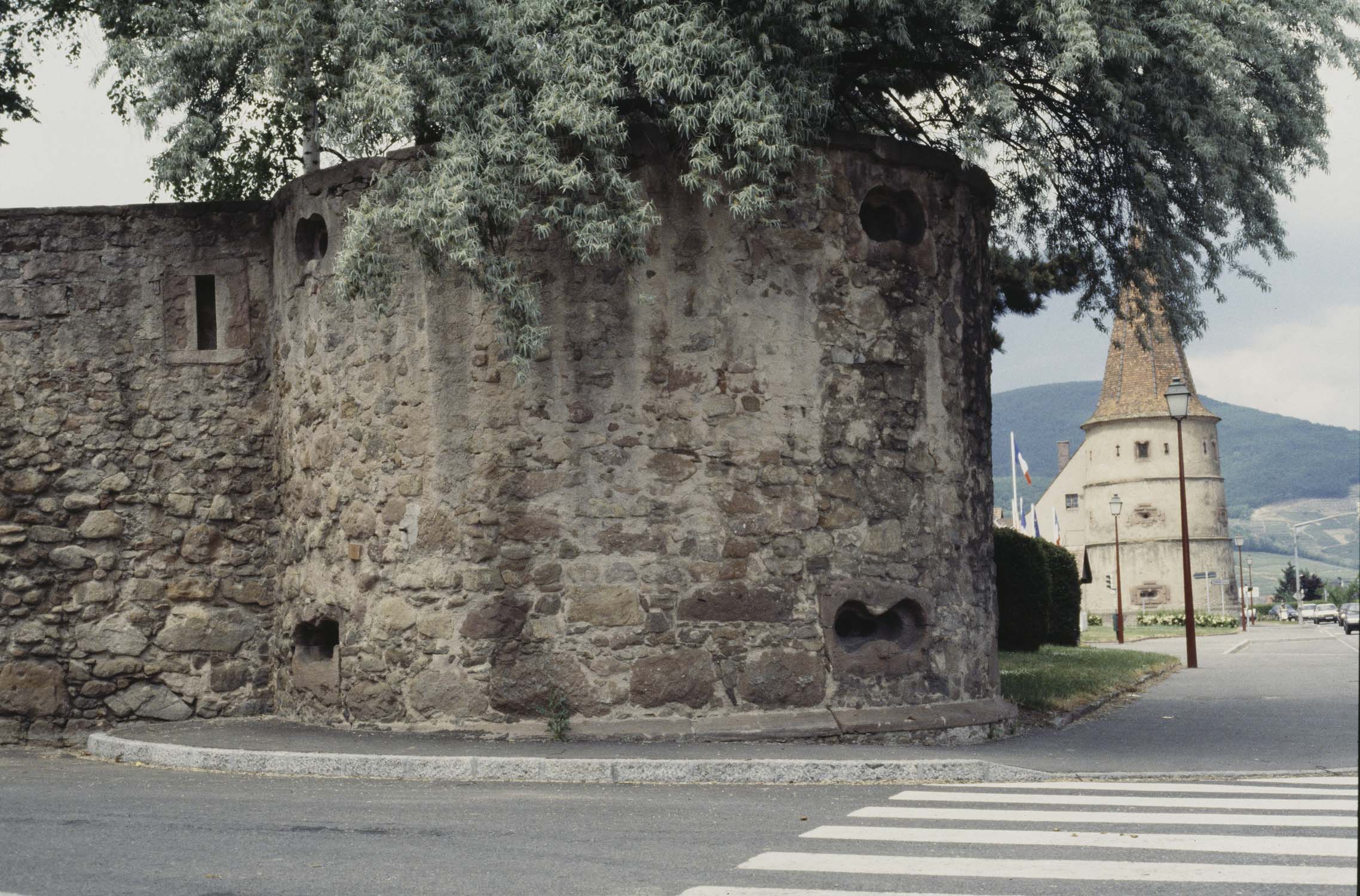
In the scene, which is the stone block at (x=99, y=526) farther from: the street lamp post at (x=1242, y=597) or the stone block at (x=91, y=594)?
the street lamp post at (x=1242, y=597)

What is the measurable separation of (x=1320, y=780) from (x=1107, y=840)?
3.60 m

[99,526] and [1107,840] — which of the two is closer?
[1107,840]

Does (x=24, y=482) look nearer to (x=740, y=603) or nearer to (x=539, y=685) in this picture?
(x=539, y=685)

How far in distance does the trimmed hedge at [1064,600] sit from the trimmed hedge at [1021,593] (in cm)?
350

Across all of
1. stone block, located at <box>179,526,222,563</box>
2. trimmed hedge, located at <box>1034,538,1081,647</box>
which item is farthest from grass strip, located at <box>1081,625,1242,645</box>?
stone block, located at <box>179,526,222,563</box>

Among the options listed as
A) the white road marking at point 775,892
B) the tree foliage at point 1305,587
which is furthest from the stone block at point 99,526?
the tree foliage at point 1305,587

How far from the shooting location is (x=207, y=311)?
44.9ft

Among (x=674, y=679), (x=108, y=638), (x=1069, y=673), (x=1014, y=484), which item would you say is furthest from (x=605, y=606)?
(x=1014, y=484)

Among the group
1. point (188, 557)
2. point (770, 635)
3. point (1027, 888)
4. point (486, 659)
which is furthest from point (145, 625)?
point (1027, 888)

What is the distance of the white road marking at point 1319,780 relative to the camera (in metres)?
9.77

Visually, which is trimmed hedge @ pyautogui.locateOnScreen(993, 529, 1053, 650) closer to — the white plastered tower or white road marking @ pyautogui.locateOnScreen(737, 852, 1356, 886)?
white road marking @ pyautogui.locateOnScreen(737, 852, 1356, 886)

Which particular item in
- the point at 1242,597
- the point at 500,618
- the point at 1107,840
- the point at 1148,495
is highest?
the point at 1148,495

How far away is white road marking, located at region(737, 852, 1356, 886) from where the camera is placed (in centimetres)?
619

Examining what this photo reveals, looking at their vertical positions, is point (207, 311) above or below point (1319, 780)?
above
